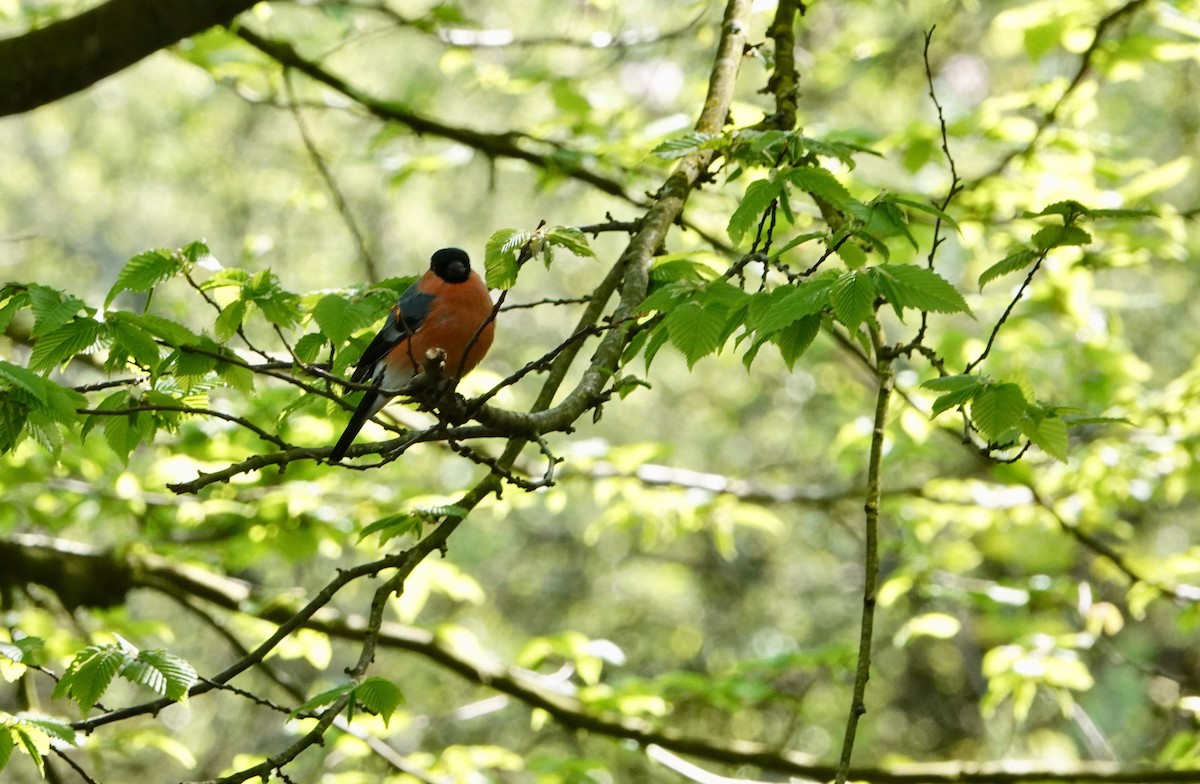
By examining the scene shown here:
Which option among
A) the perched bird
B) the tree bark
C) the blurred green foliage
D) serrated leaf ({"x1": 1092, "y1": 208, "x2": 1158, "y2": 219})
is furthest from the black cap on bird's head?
serrated leaf ({"x1": 1092, "y1": 208, "x2": 1158, "y2": 219})

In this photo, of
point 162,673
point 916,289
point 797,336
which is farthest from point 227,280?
point 916,289

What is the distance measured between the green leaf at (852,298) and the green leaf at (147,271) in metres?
1.76

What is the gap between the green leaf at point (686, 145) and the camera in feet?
8.87

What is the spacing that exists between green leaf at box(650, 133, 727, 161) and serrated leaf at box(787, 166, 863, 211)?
309mm

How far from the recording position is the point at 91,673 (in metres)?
2.58

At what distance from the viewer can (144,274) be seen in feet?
9.46

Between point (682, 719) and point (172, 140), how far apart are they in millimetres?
10242

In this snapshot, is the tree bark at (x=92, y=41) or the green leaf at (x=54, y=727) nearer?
the green leaf at (x=54, y=727)

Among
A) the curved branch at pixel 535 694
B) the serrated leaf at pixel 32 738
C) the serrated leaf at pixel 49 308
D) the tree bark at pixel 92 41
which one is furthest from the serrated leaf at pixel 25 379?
the curved branch at pixel 535 694

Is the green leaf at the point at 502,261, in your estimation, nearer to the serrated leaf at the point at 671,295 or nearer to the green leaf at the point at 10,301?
the serrated leaf at the point at 671,295

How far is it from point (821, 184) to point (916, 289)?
42 cm

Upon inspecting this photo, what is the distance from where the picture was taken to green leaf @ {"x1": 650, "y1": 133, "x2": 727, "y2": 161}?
270 centimetres

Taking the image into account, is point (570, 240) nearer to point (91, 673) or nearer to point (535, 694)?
point (91, 673)

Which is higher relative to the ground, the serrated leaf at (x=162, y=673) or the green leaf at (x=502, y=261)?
the green leaf at (x=502, y=261)
